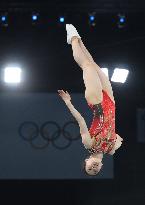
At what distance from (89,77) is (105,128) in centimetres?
64

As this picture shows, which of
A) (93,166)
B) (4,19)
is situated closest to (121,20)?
(4,19)

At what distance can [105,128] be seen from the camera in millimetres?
5355

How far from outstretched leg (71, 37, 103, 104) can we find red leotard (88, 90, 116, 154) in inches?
5.8

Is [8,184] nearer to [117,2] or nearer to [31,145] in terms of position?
[31,145]

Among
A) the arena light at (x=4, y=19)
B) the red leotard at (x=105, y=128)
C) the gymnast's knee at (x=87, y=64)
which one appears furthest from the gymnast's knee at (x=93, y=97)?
the arena light at (x=4, y=19)

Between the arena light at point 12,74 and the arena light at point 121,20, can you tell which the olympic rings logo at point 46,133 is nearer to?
the arena light at point 12,74

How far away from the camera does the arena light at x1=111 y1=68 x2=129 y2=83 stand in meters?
9.23

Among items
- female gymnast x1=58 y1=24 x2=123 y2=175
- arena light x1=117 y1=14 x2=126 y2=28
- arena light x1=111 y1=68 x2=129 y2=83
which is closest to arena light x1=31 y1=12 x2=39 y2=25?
arena light x1=117 y1=14 x2=126 y2=28

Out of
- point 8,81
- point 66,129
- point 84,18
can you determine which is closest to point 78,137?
point 66,129

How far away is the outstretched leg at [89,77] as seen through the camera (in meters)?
5.16

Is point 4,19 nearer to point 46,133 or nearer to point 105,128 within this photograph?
point 46,133

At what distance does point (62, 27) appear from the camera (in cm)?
905

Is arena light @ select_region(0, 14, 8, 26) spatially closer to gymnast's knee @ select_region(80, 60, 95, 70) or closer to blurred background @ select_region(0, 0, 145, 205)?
blurred background @ select_region(0, 0, 145, 205)

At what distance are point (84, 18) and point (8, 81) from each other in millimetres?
2001
